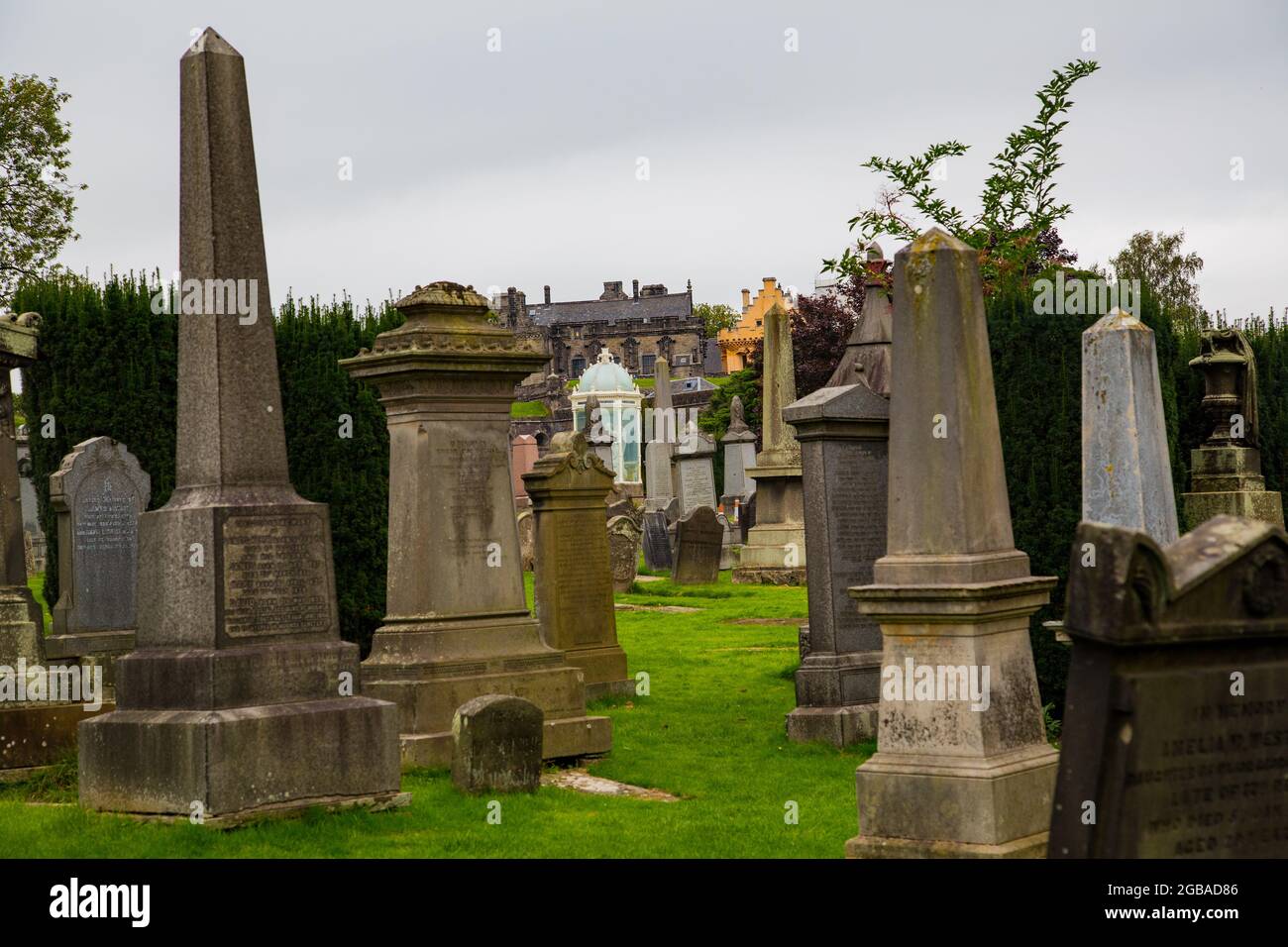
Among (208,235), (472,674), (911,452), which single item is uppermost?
(208,235)

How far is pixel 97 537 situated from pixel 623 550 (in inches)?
505

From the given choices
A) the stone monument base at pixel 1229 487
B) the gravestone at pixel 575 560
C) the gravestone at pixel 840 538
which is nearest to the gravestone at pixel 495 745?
the gravestone at pixel 840 538

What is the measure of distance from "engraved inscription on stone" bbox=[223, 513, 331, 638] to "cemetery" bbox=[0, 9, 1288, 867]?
18 mm

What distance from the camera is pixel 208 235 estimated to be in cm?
938

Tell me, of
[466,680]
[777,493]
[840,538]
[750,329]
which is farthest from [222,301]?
[750,329]

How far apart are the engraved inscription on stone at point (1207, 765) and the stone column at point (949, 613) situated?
2.50 meters

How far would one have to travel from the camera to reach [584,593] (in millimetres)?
15375

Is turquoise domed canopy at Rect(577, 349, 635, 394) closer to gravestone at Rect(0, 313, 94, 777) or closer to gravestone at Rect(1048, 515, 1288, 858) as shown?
gravestone at Rect(0, 313, 94, 777)

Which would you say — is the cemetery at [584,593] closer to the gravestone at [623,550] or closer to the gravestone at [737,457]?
the gravestone at [623,550]

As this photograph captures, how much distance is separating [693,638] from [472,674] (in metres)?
8.67

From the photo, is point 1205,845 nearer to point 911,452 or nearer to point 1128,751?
point 1128,751

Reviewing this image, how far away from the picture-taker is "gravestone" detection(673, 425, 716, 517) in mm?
37250

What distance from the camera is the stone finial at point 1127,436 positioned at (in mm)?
11406
